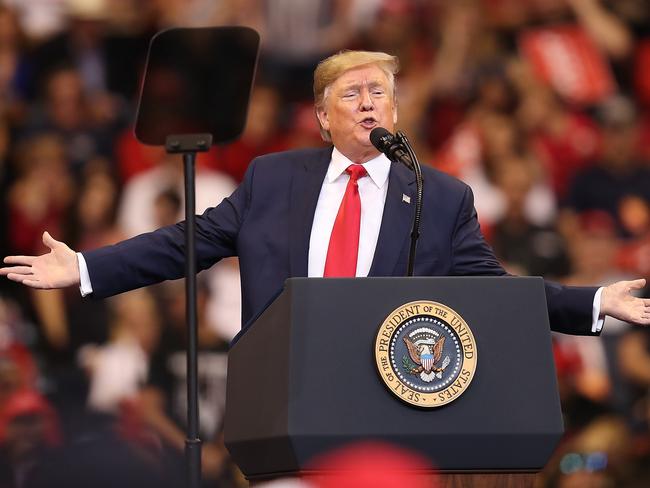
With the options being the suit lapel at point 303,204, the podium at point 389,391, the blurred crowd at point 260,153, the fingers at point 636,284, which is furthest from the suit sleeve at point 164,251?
the blurred crowd at point 260,153

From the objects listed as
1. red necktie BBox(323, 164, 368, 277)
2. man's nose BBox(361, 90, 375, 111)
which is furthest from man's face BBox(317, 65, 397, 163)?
red necktie BBox(323, 164, 368, 277)

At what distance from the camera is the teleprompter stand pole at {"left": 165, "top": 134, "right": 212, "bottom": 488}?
2621 mm

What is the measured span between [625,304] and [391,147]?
2.06 ft

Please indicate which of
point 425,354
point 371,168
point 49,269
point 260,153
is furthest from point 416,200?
point 260,153

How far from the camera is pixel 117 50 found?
6.50 metres

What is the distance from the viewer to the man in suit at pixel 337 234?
2.85m

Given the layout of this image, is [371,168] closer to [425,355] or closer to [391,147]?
[391,147]

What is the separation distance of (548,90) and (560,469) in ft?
7.45

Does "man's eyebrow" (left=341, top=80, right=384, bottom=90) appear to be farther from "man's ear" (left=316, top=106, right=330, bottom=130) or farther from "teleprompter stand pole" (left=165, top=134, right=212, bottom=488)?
"teleprompter stand pole" (left=165, top=134, right=212, bottom=488)

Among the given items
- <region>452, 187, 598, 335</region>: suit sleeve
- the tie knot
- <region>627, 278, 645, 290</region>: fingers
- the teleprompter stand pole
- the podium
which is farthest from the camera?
the tie knot

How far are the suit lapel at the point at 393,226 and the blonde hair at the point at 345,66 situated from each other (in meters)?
0.31

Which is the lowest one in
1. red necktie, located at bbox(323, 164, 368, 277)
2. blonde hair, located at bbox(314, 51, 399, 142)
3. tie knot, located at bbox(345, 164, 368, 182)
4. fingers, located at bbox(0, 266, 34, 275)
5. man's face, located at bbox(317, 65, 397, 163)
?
fingers, located at bbox(0, 266, 34, 275)

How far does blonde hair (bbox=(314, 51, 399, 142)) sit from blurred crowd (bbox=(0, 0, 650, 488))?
1845mm

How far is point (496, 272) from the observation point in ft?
9.69
